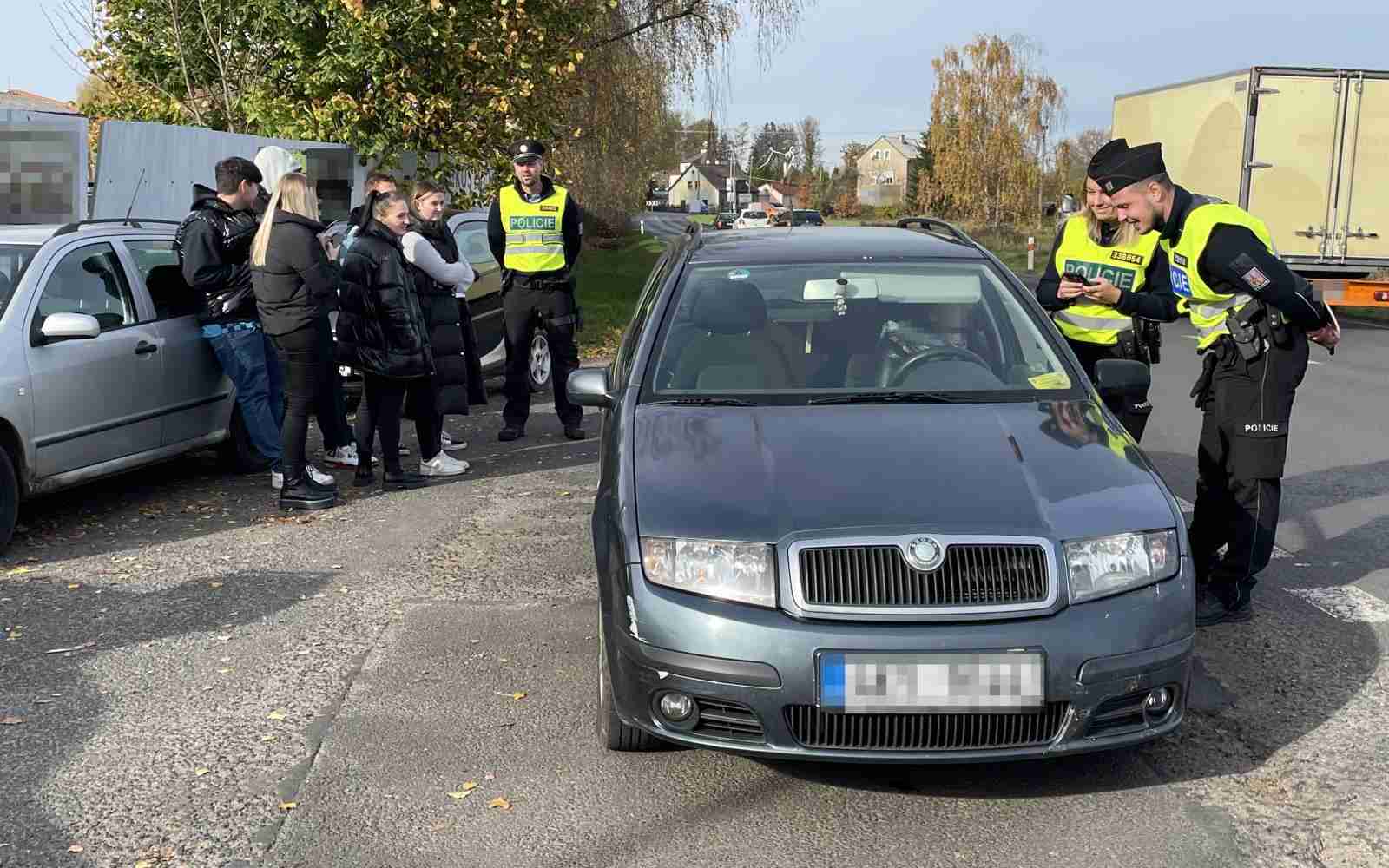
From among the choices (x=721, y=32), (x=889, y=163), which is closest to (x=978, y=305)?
(x=721, y=32)

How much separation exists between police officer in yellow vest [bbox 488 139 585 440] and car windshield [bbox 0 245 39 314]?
328cm

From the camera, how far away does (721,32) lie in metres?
23.4

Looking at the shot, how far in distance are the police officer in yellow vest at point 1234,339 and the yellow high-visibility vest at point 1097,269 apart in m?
0.38

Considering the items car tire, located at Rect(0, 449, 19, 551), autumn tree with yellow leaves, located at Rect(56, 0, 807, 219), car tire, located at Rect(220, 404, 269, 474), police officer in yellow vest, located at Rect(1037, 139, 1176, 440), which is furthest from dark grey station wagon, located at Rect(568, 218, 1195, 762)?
autumn tree with yellow leaves, located at Rect(56, 0, 807, 219)

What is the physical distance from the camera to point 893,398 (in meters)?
4.64

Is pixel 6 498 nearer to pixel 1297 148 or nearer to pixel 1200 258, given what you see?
pixel 1200 258

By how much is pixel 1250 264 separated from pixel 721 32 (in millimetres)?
19420

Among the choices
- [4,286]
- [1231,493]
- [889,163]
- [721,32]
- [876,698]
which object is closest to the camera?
[876,698]

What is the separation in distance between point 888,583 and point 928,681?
272 mm

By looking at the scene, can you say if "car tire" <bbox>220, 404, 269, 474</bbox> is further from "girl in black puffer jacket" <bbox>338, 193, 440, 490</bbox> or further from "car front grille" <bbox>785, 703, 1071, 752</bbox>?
"car front grille" <bbox>785, 703, 1071, 752</bbox>

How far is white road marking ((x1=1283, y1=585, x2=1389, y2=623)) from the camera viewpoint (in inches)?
217

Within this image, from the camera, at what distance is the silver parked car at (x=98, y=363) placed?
675cm

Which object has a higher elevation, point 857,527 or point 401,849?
point 857,527

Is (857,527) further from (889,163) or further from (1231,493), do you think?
(889,163)
